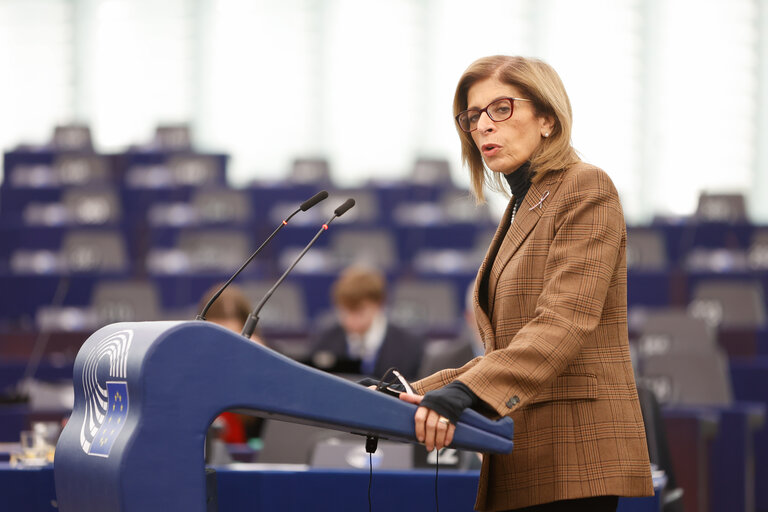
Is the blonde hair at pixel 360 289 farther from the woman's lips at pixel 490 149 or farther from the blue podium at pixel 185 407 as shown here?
the blue podium at pixel 185 407

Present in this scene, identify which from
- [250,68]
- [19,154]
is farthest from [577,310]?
[250,68]

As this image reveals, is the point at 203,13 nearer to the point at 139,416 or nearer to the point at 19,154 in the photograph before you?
the point at 19,154

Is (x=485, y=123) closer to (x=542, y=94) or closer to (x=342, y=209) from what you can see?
(x=542, y=94)

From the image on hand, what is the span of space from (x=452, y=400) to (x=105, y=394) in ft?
1.63

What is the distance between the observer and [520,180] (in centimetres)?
164

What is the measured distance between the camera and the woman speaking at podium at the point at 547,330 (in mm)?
1416

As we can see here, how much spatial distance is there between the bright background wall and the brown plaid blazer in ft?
30.1

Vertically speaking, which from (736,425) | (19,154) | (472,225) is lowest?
(736,425)

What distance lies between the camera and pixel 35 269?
7.48m

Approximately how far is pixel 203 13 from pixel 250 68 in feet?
2.68

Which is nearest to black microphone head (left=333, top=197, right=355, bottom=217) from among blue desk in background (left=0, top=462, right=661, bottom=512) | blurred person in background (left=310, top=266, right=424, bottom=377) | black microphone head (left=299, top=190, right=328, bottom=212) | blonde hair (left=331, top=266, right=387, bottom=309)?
black microphone head (left=299, top=190, right=328, bottom=212)

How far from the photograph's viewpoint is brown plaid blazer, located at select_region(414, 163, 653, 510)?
1421 mm

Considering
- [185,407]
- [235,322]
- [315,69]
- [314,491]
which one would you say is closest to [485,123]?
[185,407]

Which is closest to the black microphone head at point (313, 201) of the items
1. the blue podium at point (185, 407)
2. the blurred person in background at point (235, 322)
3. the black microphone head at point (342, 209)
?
the black microphone head at point (342, 209)
